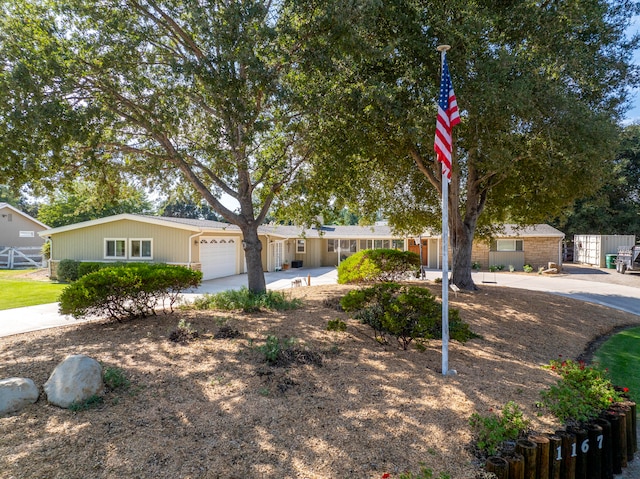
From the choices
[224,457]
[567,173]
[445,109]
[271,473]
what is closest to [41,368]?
[224,457]

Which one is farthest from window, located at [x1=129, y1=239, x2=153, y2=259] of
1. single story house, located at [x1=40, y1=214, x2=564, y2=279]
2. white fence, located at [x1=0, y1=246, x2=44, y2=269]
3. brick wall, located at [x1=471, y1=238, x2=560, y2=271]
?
brick wall, located at [x1=471, y1=238, x2=560, y2=271]

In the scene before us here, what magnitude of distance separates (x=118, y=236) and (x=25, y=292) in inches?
181

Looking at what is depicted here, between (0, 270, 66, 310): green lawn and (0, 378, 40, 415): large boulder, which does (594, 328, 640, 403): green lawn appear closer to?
(0, 378, 40, 415): large boulder

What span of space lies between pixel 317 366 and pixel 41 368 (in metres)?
3.97

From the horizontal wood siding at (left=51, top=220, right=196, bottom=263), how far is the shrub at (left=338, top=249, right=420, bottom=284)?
7635mm

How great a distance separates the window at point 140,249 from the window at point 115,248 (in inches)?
13.8

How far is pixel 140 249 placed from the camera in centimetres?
1792

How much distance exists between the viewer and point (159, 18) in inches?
355

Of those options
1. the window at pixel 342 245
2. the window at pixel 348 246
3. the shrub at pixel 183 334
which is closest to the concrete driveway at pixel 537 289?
the shrub at pixel 183 334

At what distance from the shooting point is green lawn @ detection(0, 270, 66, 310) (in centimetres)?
1216

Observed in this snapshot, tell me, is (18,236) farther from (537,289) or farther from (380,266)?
(537,289)

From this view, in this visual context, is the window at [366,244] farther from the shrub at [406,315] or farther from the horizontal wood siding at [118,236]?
the shrub at [406,315]

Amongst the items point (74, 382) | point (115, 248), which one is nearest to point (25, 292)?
point (115, 248)

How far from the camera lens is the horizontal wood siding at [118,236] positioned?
1742cm
